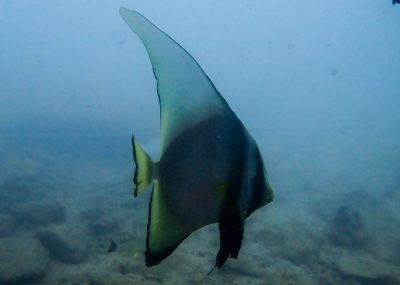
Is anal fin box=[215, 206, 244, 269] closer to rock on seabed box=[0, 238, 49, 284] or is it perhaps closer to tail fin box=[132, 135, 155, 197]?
tail fin box=[132, 135, 155, 197]

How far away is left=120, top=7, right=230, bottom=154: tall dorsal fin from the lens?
969mm

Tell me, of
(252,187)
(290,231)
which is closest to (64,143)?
(290,231)

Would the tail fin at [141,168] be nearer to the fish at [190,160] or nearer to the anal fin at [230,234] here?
the fish at [190,160]

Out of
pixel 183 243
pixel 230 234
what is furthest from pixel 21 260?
pixel 230 234

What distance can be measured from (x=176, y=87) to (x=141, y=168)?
228mm

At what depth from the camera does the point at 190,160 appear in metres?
0.98

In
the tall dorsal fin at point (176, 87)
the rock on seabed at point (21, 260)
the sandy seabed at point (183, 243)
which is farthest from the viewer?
the sandy seabed at point (183, 243)

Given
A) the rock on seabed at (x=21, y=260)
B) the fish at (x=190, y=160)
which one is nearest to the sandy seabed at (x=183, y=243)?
the rock on seabed at (x=21, y=260)

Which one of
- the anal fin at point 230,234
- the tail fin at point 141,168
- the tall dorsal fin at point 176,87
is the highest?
the tall dorsal fin at point 176,87

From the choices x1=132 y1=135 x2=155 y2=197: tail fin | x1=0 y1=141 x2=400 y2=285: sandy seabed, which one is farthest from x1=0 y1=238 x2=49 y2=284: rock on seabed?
x1=132 y1=135 x2=155 y2=197: tail fin

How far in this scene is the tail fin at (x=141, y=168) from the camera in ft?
3.01

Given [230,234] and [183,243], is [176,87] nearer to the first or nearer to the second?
[230,234]

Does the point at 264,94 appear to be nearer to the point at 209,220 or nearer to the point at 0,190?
the point at 0,190

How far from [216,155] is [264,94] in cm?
14219
